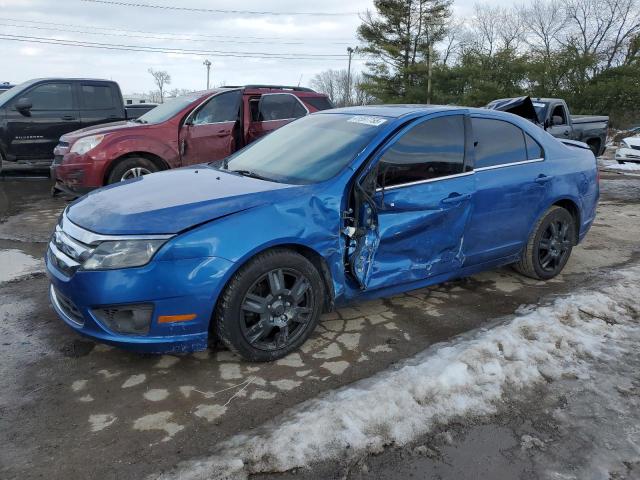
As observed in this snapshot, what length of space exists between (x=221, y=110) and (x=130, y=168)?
1.60 meters

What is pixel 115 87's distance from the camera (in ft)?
33.0

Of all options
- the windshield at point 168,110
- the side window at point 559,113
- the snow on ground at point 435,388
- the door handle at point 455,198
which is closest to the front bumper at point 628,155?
the side window at point 559,113

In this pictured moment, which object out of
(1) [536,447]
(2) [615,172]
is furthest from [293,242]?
(2) [615,172]

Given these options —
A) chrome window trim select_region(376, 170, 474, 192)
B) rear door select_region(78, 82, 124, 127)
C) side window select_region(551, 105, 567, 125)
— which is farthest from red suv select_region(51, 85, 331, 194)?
side window select_region(551, 105, 567, 125)

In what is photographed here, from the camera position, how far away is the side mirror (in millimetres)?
8991

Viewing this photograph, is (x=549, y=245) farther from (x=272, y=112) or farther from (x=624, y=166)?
(x=624, y=166)

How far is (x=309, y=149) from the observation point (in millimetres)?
3738

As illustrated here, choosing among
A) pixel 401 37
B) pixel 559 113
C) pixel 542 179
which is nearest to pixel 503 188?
pixel 542 179

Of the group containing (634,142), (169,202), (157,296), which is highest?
(634,142)

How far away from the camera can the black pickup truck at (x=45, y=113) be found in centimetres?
911

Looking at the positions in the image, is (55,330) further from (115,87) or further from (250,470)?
(115,87)

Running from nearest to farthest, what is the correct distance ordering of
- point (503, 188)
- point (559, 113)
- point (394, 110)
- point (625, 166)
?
point (394, 110) → point (503, 188) → point (559, 113) → point (625, 166)

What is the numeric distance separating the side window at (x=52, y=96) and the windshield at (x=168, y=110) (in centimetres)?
278

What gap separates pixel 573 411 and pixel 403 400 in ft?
2.98
